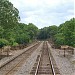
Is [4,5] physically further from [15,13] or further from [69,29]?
[69,29]

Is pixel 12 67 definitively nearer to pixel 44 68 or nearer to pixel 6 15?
pixel 44 68

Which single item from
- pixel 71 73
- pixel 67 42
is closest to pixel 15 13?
pixel 67 42

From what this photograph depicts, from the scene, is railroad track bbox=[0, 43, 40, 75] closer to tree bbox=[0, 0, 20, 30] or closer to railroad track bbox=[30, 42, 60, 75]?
railroad track bbox=[30, 42, 60, 75]

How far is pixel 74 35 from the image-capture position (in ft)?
216

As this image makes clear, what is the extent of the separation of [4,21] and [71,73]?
117ft

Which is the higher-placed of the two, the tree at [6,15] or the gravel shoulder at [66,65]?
the tree at [6,15]

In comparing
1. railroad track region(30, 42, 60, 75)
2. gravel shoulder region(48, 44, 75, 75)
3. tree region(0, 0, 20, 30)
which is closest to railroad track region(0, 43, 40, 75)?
railroad track region(30, 42, 60, 75)

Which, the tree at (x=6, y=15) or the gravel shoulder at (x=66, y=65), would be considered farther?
the tree at (x=6, y=15)

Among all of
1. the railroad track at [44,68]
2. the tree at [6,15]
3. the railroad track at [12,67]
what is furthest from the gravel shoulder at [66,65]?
the tree at [6,15]

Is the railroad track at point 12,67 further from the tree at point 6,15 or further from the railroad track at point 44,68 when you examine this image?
the tree at point 6,15

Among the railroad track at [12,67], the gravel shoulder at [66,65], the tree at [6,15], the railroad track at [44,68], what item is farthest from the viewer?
the tree at [6,15]

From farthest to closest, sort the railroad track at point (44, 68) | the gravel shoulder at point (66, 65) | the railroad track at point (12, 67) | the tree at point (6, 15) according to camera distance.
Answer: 1. the tree at point (6, 15)
2. the gravel shoulder at point (66, 65)
3. the railroad track at point (12, 67)
4. the railroad track at point (44, 68)

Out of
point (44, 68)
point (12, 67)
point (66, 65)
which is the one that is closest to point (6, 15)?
point (66, 65)

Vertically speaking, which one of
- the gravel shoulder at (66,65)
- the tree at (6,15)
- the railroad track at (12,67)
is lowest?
the gravel shoulder at (66,65)
